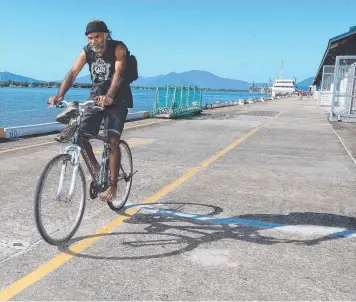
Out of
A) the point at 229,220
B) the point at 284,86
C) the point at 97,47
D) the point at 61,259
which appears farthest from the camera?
the point at 284,86

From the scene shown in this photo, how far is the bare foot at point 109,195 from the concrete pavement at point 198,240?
A: 272 millimetres

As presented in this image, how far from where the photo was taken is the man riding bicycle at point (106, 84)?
4227 mm

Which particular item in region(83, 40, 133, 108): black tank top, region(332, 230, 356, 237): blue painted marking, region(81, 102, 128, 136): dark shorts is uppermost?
region(83, 40, 133, 108): black tank top

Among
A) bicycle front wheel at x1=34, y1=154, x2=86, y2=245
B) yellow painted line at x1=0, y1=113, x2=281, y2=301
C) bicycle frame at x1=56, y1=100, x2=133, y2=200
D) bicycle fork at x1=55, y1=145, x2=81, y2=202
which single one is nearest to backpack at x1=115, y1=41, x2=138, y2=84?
bicycle frame at x1=56, y1=100, x2=133, y2=200

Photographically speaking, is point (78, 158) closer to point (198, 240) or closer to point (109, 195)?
point (109, 195)

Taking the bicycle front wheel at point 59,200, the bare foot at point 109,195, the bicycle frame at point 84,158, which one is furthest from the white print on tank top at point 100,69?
the bare foot at point 109,195

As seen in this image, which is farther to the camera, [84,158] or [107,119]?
[107,119]

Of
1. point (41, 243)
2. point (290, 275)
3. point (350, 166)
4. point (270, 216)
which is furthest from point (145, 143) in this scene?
point (290, 275)

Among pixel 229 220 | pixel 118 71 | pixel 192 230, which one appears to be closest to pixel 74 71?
pixel 118 71

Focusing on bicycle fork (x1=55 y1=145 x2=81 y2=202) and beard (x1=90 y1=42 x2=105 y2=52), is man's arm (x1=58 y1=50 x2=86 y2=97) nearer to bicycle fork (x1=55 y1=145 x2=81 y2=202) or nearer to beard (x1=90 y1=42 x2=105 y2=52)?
beard (x1=90 y1=42 x2=105 y2=52)

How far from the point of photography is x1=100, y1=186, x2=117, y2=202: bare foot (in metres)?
4.54

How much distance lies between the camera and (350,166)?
8.56 m

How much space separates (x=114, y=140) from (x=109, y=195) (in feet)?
1.98

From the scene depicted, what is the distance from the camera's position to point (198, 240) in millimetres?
4184
